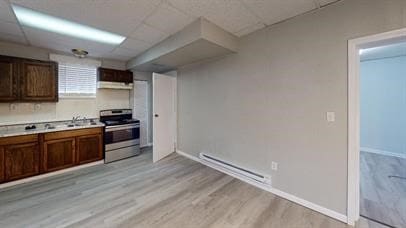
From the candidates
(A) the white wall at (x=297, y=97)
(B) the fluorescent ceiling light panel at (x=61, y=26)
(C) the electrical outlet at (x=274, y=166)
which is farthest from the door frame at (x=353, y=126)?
(B) the fluorescent ceiling light panel at (x=61, y=26)

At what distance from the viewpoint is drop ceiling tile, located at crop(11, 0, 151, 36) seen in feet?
6.62

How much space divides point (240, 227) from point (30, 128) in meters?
3.89

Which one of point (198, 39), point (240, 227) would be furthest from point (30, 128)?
point (240, 227)

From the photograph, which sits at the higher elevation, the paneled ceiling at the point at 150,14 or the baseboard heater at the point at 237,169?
the paneled ceiling at the point at 150,14

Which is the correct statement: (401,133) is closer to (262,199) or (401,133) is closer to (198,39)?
(262,199)

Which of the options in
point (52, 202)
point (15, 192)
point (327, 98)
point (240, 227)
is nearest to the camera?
point (240, 227)

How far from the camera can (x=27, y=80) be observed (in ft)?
10.4

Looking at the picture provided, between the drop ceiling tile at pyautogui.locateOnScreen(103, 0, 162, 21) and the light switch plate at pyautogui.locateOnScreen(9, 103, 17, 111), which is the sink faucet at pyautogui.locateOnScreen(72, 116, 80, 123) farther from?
the drop ceiling tile at pyautogui.locateOnScreen(103, 0, 162, 21)

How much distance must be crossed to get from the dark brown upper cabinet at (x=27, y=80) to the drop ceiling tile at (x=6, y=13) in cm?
95

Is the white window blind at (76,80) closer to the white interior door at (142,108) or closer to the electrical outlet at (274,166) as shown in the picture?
the white interior door at (142,108)

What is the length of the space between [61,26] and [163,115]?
2430mm

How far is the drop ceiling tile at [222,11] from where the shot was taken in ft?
6.82

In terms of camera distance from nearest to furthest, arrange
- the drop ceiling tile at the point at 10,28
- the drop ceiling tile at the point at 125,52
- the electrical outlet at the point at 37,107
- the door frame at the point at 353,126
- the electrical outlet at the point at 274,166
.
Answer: the door frame at the point at 353,126, the drop ceiling tile at the point at 10,28, the electrical outlet at the point at 274,166, the electrical outlet at the point at 37,107, the drop ceiling tile at the point at 125,52

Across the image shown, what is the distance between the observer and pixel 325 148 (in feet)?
7.19
